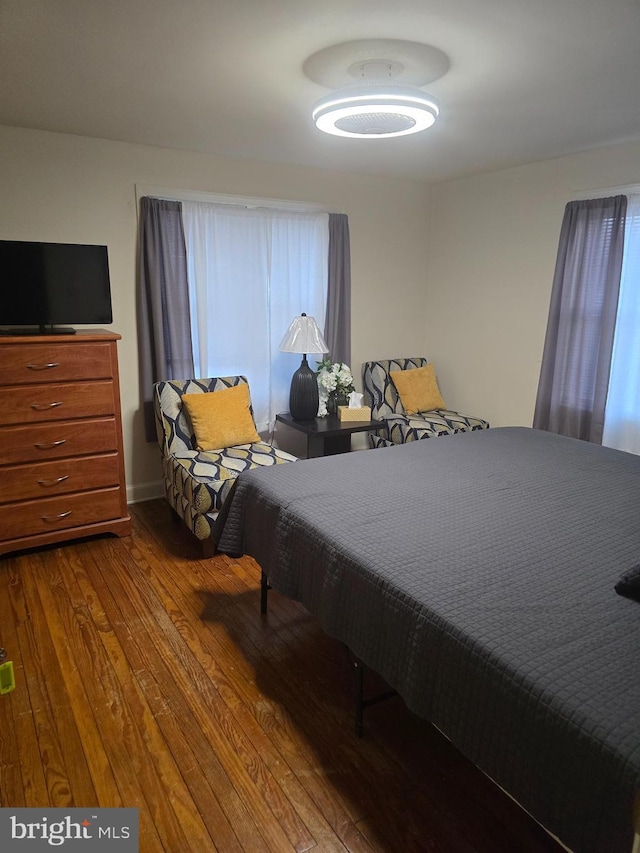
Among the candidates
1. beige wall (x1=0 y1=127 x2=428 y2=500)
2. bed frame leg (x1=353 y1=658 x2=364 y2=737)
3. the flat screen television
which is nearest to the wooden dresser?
the flat screen television

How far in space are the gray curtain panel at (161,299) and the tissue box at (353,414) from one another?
1182 millimetres

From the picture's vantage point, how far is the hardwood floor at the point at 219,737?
1.59 metres

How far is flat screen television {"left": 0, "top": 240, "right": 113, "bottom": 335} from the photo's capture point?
302cm

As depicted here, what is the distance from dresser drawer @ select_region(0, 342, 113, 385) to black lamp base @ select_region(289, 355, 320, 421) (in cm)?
140

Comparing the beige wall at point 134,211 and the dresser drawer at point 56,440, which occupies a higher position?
the beige wall at point 134,211

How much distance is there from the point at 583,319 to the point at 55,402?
3398mm

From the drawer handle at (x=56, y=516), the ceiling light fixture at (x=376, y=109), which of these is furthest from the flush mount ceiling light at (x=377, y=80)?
the drawer handle at (x=56, y=516)

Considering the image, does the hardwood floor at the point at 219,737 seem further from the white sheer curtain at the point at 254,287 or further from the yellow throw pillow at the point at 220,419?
the white sheer curtain at the point at 254,287

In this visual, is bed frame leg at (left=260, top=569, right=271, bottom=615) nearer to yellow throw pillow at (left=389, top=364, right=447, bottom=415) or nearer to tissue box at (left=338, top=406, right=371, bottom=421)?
tissue box at (left=338, top=406, right=371, bottom=421)

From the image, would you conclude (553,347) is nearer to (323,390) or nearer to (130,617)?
(323,390)

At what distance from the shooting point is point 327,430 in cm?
393

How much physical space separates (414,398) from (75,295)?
2.71 m

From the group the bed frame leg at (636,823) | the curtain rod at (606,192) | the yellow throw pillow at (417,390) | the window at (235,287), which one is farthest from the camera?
the yellow throw pillow at (417,390)

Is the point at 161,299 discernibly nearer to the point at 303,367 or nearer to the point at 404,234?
the point at 303,367
